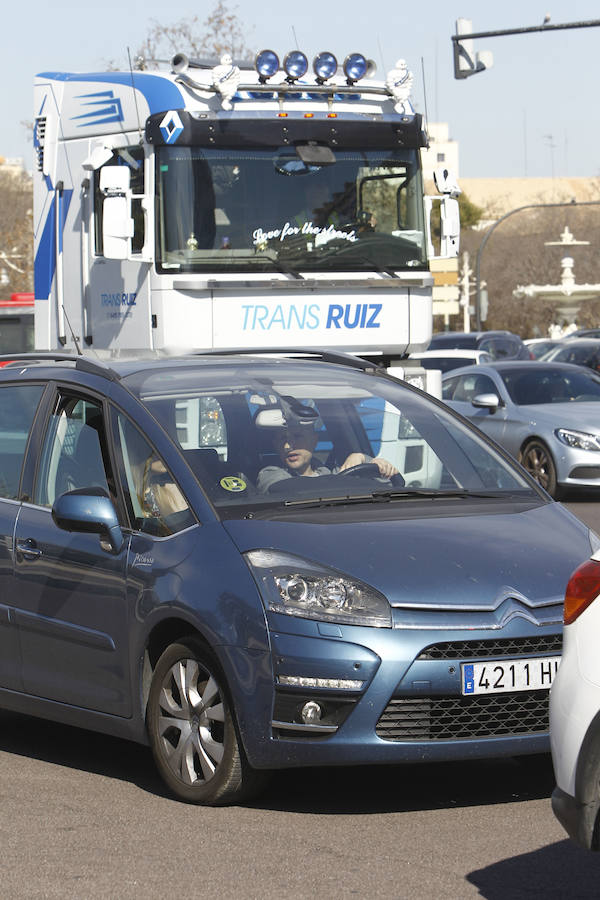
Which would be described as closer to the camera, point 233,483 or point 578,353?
point 233,483

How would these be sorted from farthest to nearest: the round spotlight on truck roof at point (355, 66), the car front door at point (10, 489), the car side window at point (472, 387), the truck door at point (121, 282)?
the car side window at point (472, 387) < the round spotlight on truck roof at point (355, 66) < the truck door at point (121, 282) < the car front door at point (10, 489)

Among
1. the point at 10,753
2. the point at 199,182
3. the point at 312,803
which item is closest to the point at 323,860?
the point at 312,803

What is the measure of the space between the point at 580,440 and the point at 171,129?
6.44 m

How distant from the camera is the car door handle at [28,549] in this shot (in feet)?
21.8

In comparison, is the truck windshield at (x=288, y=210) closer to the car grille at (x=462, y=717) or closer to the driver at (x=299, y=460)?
the driver at (x=299, y=460)

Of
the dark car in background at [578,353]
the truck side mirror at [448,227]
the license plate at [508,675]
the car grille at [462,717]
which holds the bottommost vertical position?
the dark car in background at [578,353]

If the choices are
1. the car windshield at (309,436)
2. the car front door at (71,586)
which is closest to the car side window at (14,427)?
the car front door at (71,586)

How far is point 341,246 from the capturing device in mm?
13781

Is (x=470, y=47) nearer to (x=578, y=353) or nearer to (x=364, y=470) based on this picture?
(x=578, y=353)

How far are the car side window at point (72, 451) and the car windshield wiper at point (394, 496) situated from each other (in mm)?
830

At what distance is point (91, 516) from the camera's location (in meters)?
6.20

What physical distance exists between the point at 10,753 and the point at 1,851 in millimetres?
1707

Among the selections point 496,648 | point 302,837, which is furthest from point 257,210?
point 302,837

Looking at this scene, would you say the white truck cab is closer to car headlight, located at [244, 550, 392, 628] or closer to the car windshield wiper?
the car windshield wiper
